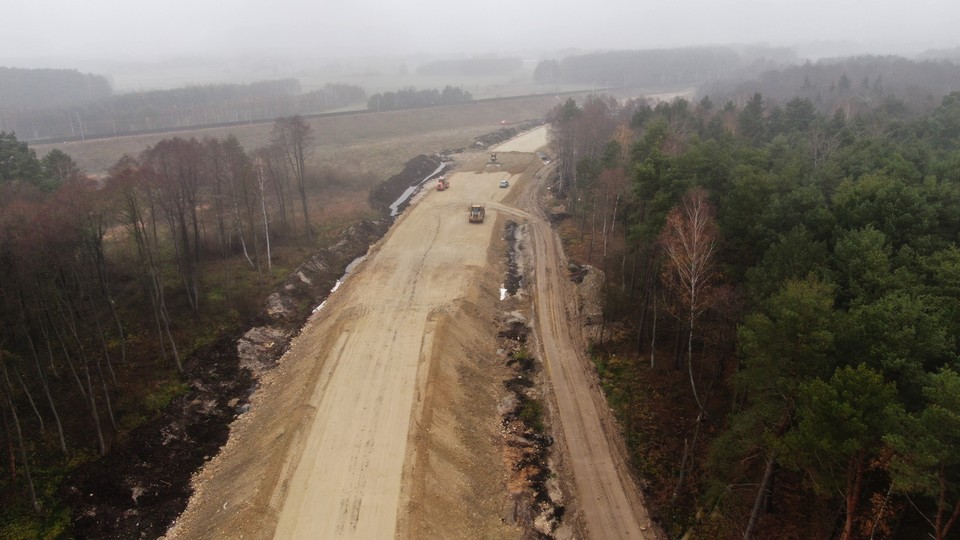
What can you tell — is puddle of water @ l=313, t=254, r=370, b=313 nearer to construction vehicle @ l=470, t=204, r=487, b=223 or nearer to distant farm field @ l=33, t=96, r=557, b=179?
construction vehicle @ l=470, t=204, r=487, b=223

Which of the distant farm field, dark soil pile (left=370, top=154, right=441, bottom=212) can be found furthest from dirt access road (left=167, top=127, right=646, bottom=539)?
the distant farm field

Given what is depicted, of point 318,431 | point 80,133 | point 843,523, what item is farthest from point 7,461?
point 80,133

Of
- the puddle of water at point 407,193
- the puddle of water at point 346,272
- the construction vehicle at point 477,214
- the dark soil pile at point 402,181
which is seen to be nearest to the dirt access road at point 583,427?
the construction vehicle at point 477,214

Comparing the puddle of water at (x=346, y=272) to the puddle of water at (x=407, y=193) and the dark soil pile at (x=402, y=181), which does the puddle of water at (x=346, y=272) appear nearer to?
the puddle of water at (x=407, y=193)

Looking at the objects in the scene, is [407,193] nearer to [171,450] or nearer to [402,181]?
[402,181]

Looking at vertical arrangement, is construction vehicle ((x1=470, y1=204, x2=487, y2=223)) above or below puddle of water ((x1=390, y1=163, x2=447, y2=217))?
below

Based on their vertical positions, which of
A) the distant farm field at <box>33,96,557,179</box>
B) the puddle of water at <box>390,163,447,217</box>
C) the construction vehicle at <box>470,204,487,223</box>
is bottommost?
the construction vehicle at <box>470,204,487,223</box>

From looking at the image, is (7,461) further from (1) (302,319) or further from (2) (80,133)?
(2) (80,133)

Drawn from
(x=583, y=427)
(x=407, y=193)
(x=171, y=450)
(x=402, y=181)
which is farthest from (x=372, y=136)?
(x=583, y=427)

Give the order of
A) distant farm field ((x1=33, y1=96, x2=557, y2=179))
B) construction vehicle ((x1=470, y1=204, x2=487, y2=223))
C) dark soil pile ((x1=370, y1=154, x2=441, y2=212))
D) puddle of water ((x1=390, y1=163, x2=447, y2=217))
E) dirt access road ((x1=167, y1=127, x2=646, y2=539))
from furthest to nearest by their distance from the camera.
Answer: distant farm field ((x1=33, y1=96, x2=557, y2=179))
dark soil pile ((x1=370, y1=154, x2=441, y2=212))
puddle of water ((x1=390, y1=163, x2=447, y2=217))
construction vehicle ((x1=470, y1=204, x2=487, y2=223))
dirt access road ((x1=167, y1=127, x2=646, y2=539))
